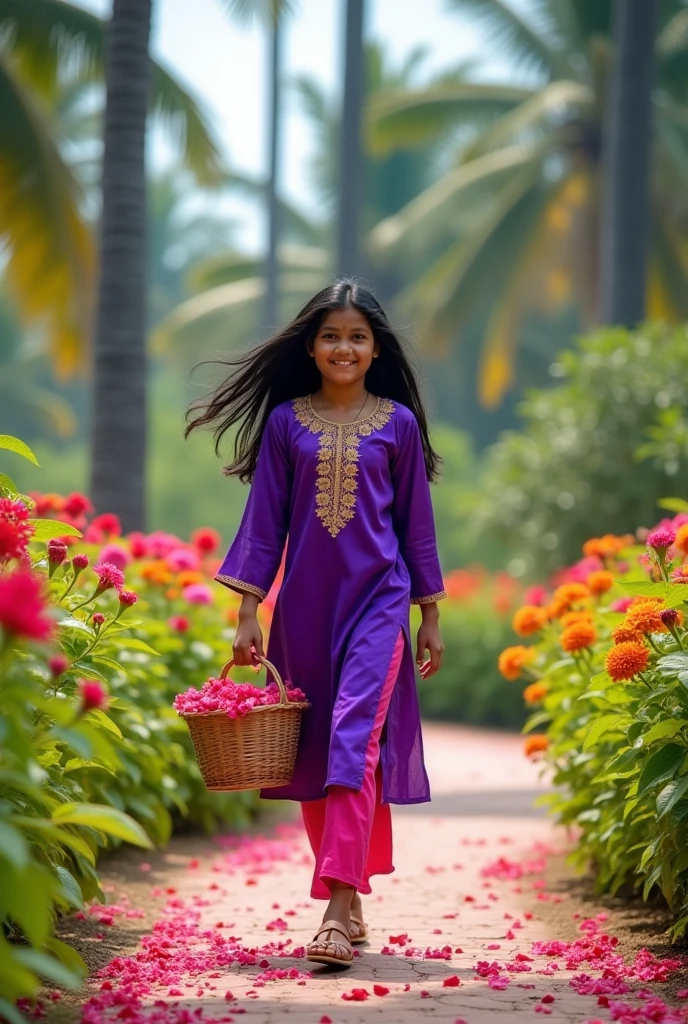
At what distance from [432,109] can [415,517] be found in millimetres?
17375

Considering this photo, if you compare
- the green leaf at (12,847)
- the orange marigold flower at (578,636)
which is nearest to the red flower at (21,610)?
the green leaf at (12,847)

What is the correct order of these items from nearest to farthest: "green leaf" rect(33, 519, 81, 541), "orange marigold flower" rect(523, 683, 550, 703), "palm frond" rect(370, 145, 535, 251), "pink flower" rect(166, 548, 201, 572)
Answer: "green leaf" rect(33, 519, 81, 541), "orange marigold flower" rect(523, 683, 550, 703), "pink flower" rect(166, 548, 201, 572), "palm frond" rect(370, 145, 535, 251)

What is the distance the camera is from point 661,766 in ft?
12.1

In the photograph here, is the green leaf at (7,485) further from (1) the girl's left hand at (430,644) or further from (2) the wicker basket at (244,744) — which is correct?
(1) the girl's left hand at (430,644)

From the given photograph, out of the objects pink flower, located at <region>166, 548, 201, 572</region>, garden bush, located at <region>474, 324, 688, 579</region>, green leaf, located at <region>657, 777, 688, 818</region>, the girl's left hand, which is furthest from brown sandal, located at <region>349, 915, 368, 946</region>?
garden bush, located at <region>474, 324, 688, 579</region>

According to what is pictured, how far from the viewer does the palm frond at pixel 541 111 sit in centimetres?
1895

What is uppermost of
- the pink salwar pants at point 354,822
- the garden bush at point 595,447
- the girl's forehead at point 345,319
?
the garden bush at point 595,447

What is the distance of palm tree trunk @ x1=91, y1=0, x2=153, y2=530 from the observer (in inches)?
323

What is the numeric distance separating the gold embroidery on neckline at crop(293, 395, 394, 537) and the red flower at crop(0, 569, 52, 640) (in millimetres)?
1863

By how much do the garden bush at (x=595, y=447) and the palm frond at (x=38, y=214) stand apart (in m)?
3.89

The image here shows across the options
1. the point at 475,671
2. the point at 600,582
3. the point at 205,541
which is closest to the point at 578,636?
the point at 600,582

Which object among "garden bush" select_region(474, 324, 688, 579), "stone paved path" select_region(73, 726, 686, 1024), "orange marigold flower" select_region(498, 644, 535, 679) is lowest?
"stone paved path" select_region(73, 726, 686, 1024)

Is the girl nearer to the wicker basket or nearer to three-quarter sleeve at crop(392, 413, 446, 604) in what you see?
three-quarter sleeve at crop(392, 413, 446, 604)

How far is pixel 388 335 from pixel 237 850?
9.41ft
